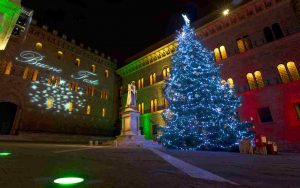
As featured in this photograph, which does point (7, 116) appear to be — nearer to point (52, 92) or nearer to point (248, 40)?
point (52, 92)

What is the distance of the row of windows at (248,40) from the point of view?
55.9 feet

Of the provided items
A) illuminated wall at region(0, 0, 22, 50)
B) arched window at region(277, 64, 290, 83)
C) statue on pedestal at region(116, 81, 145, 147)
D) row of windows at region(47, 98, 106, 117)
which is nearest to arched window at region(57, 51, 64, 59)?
row of windows at region(47, 98, 106, 117)

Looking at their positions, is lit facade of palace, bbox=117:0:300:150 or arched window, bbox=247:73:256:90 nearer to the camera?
lit facade of palace, bbox=117:0:300:150

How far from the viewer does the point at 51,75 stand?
77.8ft

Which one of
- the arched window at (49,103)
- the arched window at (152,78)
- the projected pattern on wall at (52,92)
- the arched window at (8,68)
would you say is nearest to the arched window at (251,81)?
the arched window at (152,78)

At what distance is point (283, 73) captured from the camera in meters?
15.6

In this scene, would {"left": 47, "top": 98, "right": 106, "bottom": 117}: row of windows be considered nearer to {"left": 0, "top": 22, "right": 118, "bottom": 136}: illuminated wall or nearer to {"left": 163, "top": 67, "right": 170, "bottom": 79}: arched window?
{"left": 0, "top": 22, "right": 118, "bottom": 136}: illuminated wall

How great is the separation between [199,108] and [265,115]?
7.93m

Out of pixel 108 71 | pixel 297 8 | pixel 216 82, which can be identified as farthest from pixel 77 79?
pixel 297 8

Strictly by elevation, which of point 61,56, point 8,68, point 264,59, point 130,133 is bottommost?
point 130,133

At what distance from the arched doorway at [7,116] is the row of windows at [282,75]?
23.2m

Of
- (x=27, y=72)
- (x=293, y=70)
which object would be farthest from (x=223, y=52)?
(x=27, y=72)

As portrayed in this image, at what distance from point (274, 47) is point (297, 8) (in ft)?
13.2

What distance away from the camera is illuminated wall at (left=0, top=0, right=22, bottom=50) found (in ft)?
27.2
